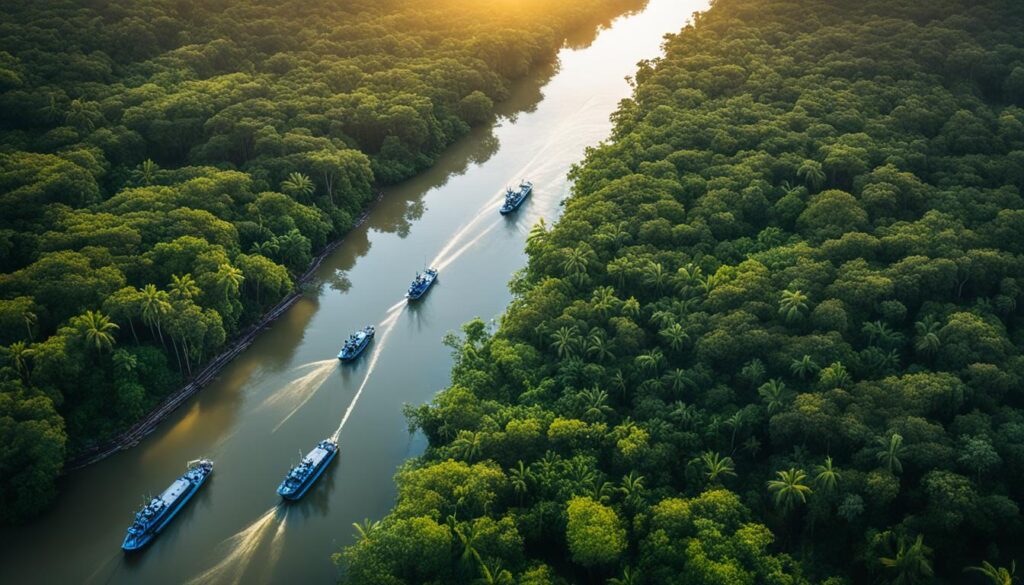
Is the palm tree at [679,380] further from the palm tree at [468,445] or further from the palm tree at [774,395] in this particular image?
the palm tree at [468,445]

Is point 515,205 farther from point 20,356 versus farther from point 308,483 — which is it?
point 20,356

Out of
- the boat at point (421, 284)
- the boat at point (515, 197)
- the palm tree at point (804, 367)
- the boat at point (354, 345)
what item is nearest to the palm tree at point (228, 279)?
the boat at point (354, 345)

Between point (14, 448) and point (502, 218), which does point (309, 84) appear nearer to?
point (502, 218)

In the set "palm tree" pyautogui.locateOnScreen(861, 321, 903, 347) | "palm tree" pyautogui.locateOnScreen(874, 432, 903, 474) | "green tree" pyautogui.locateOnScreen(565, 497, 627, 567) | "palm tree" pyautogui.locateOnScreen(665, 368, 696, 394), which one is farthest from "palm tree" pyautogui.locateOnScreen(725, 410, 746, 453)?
"palm tree" pyautogui.locateOnScreen(861, 321, 903, 347)

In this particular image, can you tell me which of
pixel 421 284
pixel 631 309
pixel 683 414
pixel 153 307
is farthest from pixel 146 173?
pixel 683 414

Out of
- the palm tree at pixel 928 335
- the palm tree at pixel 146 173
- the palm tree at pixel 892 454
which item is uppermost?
the palm tree at pixel 146 173

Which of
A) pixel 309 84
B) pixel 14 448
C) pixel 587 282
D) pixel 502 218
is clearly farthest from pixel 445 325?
pixel 309 84

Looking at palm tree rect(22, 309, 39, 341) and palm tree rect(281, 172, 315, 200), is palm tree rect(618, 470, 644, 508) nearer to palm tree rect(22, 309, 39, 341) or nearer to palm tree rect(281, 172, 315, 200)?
palm tree rect(22, 309, 39, 341)
